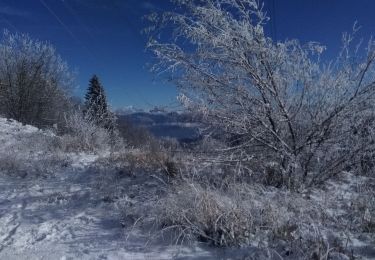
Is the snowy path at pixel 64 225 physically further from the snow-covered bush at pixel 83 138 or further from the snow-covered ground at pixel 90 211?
the snow-covered bush at pixel 83 138

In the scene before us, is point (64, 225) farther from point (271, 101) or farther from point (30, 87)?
point (30, 87)

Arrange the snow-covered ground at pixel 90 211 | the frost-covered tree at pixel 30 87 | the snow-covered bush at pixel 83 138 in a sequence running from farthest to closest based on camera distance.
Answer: the frost-covered tree at pixel 30 87 < the snow-covered bush at pixel 83 138 < the snow-covered ground at pixel 90 211

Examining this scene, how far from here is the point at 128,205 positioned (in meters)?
5.79

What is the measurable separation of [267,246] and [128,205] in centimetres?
248

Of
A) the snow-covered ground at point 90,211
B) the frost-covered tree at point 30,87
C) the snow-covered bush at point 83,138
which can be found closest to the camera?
the snow-covered ground at point 90,211

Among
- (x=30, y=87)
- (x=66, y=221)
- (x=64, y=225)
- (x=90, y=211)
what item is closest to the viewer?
(x=64, y=225)

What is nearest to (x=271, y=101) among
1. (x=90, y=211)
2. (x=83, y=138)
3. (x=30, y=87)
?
(x=90, y=211)

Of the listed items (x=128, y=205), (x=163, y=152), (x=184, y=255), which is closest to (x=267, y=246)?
(x=184, y=255)

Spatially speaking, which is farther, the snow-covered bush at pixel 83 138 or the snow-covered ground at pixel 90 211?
the snow-covered bush at pixel 83 138

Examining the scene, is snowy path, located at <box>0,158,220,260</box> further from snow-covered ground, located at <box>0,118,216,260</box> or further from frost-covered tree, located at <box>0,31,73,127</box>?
frost-covered tree, located at <box>0,31,73,127</box>

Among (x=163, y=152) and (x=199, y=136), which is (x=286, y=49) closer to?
(x=199, y=136)

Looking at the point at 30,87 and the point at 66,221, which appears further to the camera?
the point at 30,87

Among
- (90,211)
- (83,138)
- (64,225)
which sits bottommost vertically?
(64,225)

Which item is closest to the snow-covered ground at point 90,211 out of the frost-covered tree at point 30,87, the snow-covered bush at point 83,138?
the snow-covered bush at point 83,138
